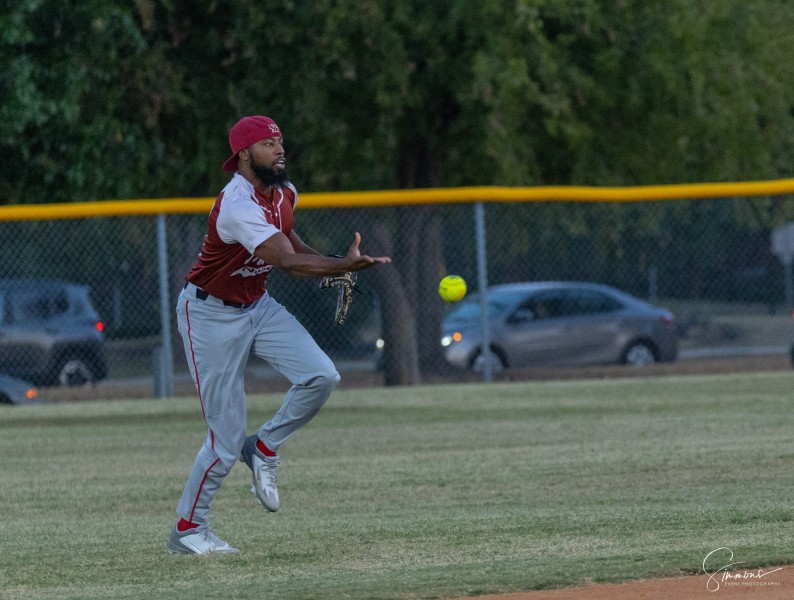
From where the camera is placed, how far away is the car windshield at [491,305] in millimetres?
16547

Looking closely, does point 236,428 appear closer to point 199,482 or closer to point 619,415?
point 199,482

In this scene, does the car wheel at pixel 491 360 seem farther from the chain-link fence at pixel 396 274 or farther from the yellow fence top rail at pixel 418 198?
the yellow fence top rail at pixel 418 198

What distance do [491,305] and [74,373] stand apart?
16.0ft

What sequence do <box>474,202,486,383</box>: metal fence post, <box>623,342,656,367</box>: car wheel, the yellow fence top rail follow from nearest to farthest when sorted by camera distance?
the yellow fence top rail
<box>474,202,486,383</box>: metal fence post
<box>623,342,656,367</box>: car wheel

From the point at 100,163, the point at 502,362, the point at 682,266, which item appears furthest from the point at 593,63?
the point at 100,163

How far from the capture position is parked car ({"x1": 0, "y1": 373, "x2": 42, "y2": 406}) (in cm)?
1555

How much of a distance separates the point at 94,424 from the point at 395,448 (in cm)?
396

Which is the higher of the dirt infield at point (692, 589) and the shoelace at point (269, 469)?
the shoelace at point (269, 469)

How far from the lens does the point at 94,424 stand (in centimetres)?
1394

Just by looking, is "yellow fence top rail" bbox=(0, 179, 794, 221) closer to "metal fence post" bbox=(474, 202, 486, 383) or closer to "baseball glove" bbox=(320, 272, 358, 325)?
"metal fence post" bbox=(474, 202, 486, 383)

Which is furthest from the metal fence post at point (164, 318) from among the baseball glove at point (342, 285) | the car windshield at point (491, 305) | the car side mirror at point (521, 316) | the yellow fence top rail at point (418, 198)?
the baseball glove at point (342, 285)

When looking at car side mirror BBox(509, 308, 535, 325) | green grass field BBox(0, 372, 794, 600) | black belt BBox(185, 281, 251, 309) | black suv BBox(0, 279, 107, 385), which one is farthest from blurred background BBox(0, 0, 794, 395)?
black belt BBox(185, 281, 251, 309)

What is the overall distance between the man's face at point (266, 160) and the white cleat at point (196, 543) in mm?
1641

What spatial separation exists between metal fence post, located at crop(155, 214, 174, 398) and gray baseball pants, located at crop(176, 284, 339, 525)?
8.81 m
